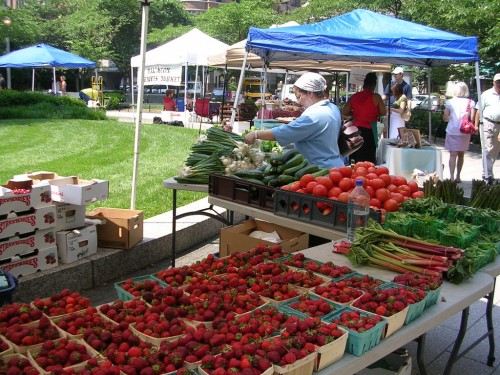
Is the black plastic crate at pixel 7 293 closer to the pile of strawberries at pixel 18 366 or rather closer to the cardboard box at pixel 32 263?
the cardboard box at pixel 32 263

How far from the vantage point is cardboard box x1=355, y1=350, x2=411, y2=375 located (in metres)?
2.99

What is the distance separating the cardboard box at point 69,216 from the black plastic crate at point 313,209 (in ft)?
7.10

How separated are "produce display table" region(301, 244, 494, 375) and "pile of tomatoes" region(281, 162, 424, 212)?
53 cm

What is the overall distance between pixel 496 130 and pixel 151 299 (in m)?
9.03

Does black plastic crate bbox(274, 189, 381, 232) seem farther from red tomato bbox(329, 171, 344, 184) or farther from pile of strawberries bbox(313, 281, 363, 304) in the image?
pile of strawberries bbox(313, 281, 363, 304)

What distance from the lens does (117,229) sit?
577 centimetres

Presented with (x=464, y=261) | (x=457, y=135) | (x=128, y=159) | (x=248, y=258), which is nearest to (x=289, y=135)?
(x=248, y=258)

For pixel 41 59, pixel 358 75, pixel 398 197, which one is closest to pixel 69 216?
pixel 398 197

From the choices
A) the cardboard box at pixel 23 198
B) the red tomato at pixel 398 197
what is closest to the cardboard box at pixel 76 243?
the cardboard box at pixel 23 198

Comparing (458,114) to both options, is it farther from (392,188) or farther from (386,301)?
(386,301)

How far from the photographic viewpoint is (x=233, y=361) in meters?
2.01

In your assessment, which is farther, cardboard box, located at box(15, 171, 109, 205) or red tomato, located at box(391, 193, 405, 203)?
cardboard box, located at box(15, 171, 109, 205)

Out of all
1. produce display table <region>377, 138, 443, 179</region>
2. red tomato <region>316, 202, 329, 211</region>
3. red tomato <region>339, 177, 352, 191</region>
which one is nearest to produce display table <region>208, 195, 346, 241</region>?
red tomato <region>316, 202, 329, 211</region>

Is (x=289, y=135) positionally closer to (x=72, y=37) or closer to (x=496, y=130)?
(x=496, y=130)
